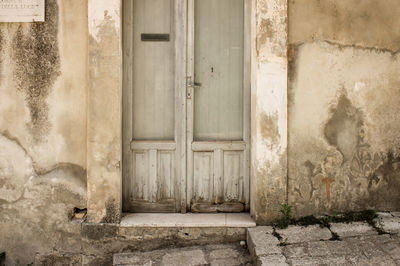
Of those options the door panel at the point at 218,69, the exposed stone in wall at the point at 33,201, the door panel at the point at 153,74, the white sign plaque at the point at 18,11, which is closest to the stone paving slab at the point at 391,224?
the door panel at the point at 218,69

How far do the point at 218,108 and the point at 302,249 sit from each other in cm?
159

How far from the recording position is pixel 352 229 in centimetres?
362

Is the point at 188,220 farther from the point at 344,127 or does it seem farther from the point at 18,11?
the point at 18,11

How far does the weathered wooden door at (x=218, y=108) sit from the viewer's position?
4043 mm

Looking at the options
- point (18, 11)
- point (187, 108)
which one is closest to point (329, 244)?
point (187, 108)

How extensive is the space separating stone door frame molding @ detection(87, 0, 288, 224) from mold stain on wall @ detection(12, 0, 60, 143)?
381 millimetres

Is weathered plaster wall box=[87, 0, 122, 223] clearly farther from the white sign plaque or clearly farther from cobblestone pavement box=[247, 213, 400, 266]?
cobblestone pavement box=[247, 213, 400, 266]

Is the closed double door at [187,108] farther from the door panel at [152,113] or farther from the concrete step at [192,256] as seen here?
the concrete step at [192,256]

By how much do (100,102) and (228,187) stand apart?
1.54 m

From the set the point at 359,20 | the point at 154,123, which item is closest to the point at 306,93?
the point at 359,20

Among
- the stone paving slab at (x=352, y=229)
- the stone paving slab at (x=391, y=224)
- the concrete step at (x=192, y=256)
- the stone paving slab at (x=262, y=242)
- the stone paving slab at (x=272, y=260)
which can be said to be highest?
the stone paving slab at (x=391, y=224)

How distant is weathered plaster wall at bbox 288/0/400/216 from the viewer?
376cm

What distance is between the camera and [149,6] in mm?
4023

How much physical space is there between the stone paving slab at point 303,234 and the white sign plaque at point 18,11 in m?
3.01
